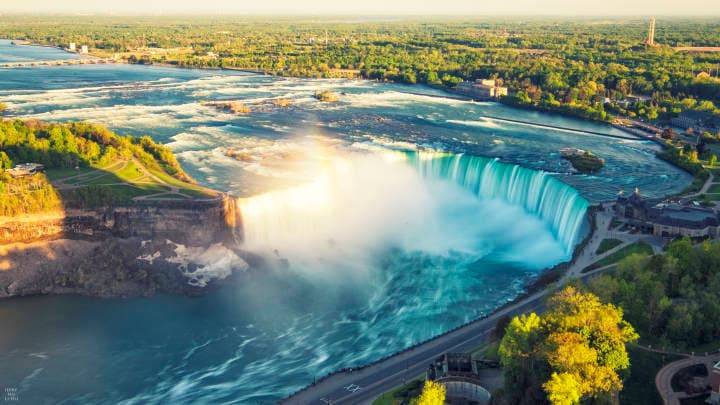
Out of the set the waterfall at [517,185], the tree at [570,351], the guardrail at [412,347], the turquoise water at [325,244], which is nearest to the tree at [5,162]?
the turquoise water at [325,244]

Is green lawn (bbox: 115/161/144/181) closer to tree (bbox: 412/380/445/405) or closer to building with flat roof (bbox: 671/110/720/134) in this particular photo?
tree (bbox: 412/380/445/405)

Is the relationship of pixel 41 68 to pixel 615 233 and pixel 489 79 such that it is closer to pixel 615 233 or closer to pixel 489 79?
pixel 489 79

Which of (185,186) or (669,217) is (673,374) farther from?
(185,186)

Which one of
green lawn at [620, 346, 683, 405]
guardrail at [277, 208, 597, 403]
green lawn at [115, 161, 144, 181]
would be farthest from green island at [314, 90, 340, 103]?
green lawn at [620, 346, 683, 405]

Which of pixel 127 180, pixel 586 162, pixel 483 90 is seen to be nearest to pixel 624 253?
pixel 586 162

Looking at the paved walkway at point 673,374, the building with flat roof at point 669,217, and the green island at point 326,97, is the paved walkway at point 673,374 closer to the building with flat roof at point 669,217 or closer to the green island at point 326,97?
the building with flat roof at point 669,217
